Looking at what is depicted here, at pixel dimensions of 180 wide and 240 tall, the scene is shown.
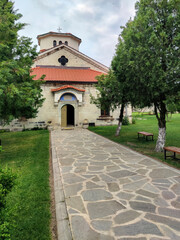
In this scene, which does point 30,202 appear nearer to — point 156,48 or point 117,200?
point 117,200

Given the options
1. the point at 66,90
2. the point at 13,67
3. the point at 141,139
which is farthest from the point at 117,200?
the point at 66,90

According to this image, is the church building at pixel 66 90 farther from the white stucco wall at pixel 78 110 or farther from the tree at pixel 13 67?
the tree at pixel 13 67

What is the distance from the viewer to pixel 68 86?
1948 cm

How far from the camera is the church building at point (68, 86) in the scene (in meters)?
20.0

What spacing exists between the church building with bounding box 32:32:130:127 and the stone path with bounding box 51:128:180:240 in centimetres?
1220

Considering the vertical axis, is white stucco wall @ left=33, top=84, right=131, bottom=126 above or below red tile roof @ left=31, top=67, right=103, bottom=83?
below

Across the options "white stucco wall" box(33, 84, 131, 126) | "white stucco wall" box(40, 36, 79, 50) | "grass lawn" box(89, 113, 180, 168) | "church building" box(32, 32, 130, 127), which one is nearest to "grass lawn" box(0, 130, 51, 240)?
"grass lawn" box(89, 113, 180, 168)

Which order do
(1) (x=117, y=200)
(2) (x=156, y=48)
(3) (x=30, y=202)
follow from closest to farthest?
1. (3) (x=30, y=202)
2. (1) (x=117, y=200)
3. (2) (x=156, y=48)

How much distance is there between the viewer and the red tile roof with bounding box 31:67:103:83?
65.9ft

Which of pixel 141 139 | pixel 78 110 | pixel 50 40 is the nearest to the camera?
pixel 141 139

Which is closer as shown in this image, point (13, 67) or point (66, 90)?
point (13, 67)

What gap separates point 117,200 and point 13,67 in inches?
283

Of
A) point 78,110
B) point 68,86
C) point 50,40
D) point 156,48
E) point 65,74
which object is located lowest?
point 78,110

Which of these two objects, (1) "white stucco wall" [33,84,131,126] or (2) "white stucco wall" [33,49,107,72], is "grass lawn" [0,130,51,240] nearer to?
(1) "white stucco wall" [33,84,131,126]
